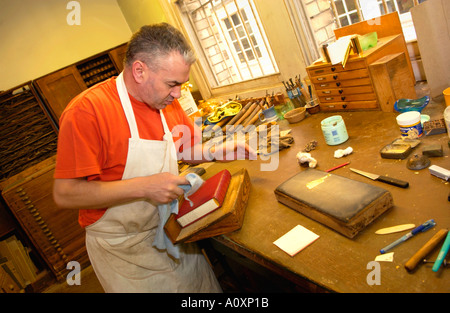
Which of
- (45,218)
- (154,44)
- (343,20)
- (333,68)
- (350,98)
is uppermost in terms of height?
(154,44)

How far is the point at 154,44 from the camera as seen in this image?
1539mm

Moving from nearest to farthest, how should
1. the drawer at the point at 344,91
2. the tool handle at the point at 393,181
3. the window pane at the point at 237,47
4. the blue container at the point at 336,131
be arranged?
the tool handle at the point at 393,181, the blue container at the point at 336,131, the drawer at the point at 344,91, the window pane at the point at 237,47

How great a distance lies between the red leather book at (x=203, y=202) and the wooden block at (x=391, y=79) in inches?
48.7

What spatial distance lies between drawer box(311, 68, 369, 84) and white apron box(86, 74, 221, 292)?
1.29 metres

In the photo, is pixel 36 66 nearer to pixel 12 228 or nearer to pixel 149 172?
pixel 12 228

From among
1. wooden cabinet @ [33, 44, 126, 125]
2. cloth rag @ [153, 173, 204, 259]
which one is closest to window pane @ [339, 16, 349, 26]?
cloth rag @ [153, 173, 204, 259]

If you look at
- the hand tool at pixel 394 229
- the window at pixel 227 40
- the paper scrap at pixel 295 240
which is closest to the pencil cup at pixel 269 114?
the window at pixel 227 40

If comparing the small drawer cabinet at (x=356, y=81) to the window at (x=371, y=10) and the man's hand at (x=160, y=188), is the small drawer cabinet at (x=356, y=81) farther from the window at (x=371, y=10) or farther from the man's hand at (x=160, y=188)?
the man's hand at (x=160, y=188)

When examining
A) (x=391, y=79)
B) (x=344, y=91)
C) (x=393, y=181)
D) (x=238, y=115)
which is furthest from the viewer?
(x=238, y=115)

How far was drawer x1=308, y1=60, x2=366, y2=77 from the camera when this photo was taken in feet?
6.80

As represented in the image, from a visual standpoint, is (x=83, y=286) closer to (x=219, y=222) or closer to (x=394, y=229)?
(x=219, y=222)

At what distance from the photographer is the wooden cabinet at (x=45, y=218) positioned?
387 centimetres

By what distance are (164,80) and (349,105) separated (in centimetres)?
147

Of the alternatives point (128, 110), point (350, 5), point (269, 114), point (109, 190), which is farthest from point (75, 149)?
point (350, 5)
